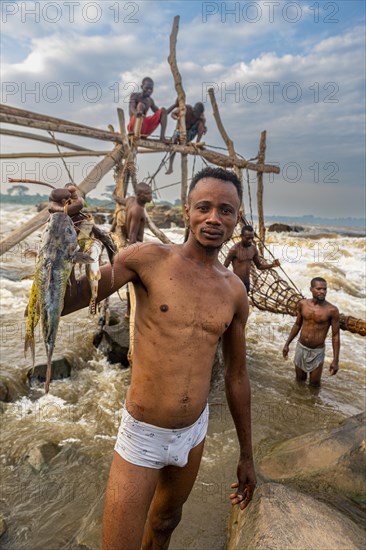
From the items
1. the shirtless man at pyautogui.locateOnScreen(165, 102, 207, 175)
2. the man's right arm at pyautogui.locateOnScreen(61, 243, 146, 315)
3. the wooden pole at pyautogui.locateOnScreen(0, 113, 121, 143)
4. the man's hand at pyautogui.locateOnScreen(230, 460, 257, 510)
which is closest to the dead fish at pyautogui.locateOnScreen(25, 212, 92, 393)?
the man's right arm at pyautogui.locateOnScreen(61, 243, 146, 315)

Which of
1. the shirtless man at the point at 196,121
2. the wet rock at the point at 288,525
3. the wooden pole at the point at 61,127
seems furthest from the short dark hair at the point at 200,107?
the wet rock at the point at 288,525

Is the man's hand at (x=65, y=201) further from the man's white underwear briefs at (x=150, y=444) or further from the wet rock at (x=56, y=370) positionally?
the wet rock at (x=56, y=370)

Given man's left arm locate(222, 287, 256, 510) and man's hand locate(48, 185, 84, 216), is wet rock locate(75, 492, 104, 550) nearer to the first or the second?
man's left arm locate(222, 287, 256, 510)

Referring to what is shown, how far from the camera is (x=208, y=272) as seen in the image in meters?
1.79

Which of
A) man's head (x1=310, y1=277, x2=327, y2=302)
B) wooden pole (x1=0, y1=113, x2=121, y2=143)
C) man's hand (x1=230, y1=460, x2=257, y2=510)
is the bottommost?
man's hand (x1=230, y1=460, x2=257, y2=510)

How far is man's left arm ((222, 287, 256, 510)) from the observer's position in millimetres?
1934

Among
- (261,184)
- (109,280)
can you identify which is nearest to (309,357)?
(109,280)

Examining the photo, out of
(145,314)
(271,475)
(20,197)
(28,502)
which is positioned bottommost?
(28,502)

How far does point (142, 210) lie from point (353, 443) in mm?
3943

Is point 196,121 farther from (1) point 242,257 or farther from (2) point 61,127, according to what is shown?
(2) point 61,127

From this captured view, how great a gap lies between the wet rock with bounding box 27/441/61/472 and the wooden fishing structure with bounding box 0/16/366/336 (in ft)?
6.90

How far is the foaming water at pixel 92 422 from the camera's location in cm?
266

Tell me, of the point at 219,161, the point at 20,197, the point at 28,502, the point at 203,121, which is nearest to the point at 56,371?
the point at 28,502

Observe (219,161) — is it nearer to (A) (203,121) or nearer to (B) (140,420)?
(A) (203,121)
